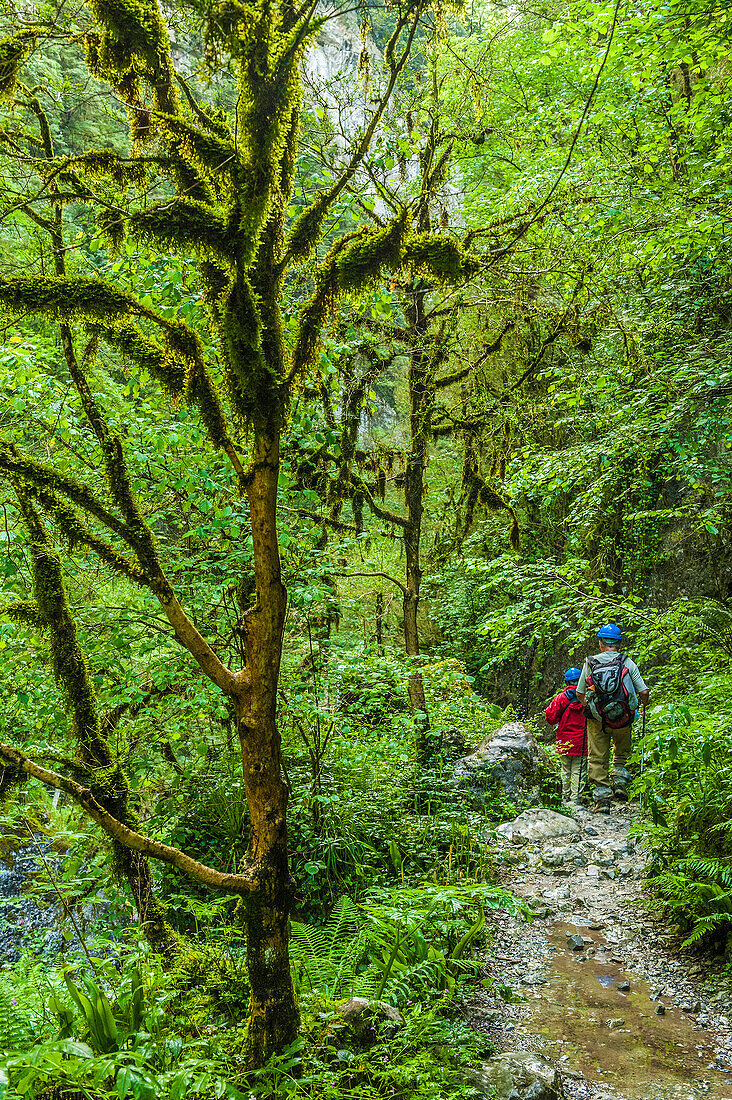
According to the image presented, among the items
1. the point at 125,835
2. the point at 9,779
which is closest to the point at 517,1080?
the point at 125,835

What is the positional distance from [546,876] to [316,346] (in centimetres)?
606

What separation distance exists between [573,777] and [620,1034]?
20.3ft

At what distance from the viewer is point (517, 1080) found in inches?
138

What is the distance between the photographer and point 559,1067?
151 inches

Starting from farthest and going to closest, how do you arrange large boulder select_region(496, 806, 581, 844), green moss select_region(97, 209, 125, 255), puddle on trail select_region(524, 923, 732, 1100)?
large boulder select_region(496, 806, 581, 844) → puddle on trail select_region(524, 923, 732, 1100) → green moss select_region(97, 209, 125, 255)

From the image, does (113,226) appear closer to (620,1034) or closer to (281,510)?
(281,510)

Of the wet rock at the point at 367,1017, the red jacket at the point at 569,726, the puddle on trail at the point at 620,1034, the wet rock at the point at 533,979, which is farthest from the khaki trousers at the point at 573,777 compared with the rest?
the wet rock at the point at 367,1017

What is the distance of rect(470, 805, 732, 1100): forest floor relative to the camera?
377 cm

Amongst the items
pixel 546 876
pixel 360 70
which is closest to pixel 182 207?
pixel 360 70

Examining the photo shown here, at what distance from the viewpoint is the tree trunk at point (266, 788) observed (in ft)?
10.1

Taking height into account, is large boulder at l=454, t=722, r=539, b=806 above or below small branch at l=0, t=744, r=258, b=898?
below

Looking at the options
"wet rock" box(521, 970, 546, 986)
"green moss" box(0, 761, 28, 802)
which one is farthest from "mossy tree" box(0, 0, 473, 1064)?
"wet rock" box(521, 970, 546, 986)

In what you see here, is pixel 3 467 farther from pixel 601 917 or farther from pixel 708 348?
pixel 708 348

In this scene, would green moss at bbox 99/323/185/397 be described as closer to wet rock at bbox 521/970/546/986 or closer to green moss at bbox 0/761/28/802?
green moss at bbox 0/761/28/802
